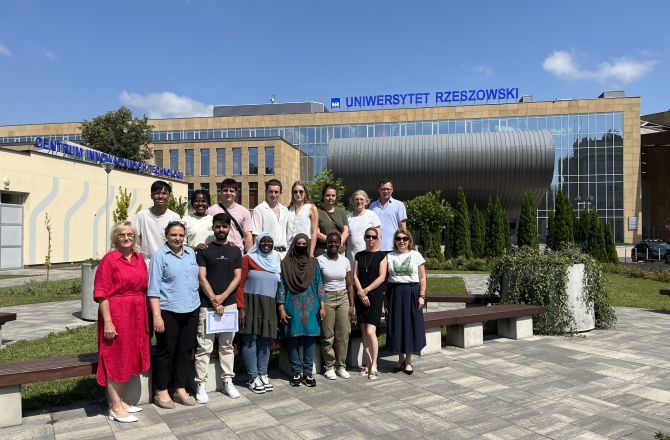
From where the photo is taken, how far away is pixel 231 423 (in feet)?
14.0

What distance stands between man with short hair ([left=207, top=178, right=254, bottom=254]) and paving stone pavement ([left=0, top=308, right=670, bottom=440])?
1.60m

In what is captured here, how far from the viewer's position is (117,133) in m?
47.8

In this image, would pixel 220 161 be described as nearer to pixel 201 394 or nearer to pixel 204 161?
pixel 204 161

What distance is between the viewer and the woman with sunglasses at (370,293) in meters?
5.77

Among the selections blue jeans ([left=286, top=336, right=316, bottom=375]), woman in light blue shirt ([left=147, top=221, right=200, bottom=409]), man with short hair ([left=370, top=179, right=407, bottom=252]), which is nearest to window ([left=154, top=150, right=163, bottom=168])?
man with short hair ([left=370, top=179, right=407, bottom=252])

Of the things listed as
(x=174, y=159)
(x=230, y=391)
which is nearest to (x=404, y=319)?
Result: (x=230, y=391)

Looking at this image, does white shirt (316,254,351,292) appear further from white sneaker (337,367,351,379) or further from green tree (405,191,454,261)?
green tree (405,191,454,261)

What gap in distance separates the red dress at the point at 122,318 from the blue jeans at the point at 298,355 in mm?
1551

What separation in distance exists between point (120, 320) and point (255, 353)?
1.46 meters

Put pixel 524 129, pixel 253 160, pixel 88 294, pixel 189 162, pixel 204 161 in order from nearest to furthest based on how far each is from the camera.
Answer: pixel 88 294 → pixel 253 160 → pixel 204 161 → pixel 189 162 → pixel 524 129

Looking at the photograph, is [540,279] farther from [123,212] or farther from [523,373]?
[123,212]

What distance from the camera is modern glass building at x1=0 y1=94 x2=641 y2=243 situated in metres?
52.9

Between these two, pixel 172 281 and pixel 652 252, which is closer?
pixel 172 281

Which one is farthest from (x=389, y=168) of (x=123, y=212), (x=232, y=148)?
(x=123, y=212)
